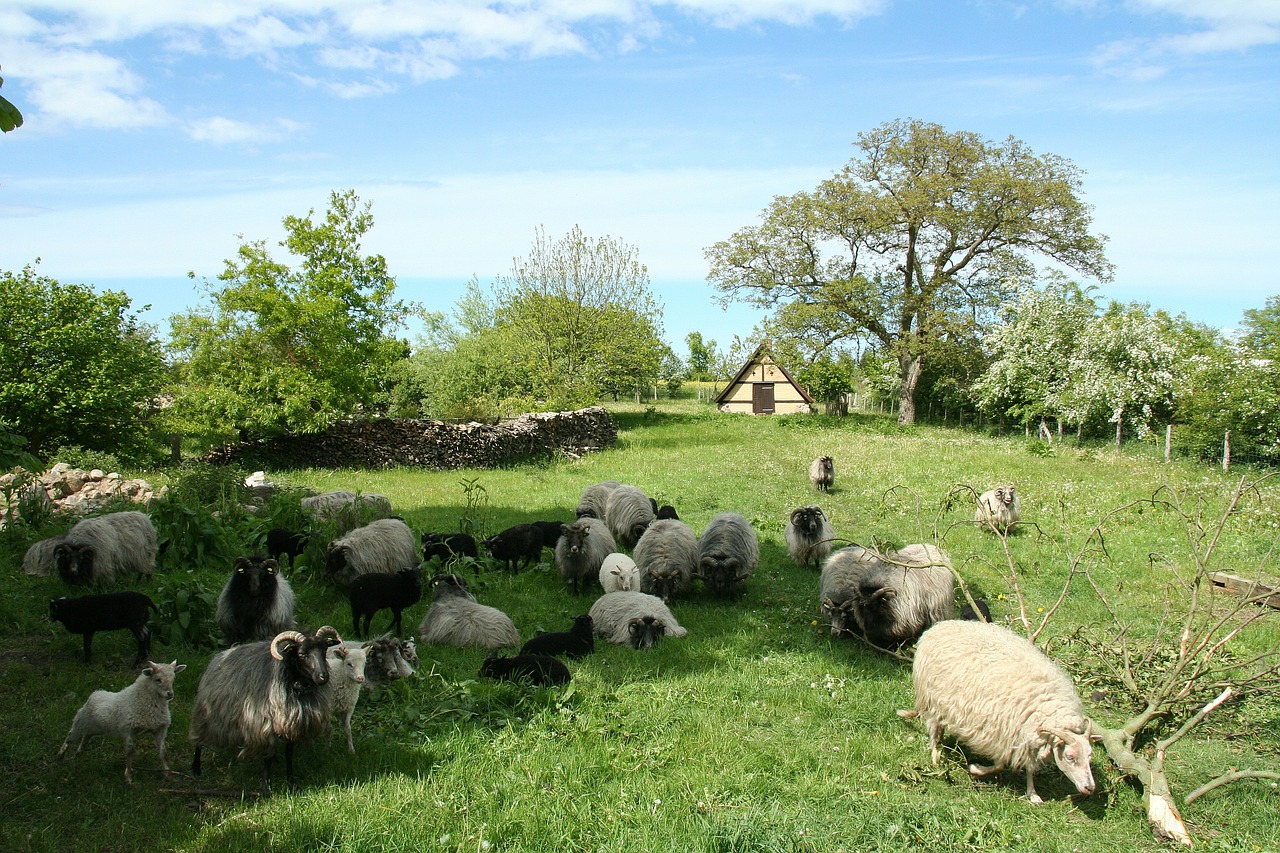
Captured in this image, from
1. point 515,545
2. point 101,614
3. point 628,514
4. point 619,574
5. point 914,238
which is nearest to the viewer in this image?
point 101,614

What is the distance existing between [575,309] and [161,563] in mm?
23260

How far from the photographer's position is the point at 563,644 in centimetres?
675

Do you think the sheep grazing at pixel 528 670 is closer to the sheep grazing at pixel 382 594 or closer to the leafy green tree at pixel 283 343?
the sheep grazing at pixel 382 594

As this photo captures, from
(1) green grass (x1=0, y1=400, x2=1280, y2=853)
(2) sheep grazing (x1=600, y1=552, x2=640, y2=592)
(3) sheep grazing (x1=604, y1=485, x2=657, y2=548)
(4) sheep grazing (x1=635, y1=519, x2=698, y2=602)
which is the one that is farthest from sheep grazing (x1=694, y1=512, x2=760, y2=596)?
(3) sheep grazing (x1=604, y1=485, x2=657, y2=548)

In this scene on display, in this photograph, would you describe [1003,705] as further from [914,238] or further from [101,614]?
[914,238]

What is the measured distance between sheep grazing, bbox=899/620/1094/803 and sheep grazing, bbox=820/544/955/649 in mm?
1603

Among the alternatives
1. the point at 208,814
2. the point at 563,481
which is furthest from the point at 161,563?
the point at 563,481

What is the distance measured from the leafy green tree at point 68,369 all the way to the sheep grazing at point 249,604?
11373 mm

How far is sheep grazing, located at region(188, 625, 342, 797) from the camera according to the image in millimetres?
4320

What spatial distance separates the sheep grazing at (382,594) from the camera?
7031mm

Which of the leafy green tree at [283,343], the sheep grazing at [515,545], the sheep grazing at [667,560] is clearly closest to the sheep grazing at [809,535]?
the sheep grazing at [667,560]

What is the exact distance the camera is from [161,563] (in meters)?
8.28

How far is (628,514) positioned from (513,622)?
4.35 m

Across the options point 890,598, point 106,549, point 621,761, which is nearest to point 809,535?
point 890,598
